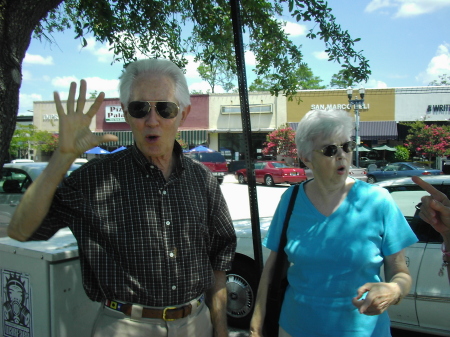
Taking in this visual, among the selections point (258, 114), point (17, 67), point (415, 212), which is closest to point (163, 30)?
point (17, 67)

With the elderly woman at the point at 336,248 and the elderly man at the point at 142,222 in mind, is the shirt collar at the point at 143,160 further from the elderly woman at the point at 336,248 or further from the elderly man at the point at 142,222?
the elderly woman at the point at 336,248

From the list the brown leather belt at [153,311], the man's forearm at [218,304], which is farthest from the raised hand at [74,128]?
the man's forearm at [218,304]

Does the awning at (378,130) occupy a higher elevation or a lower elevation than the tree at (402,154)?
higher

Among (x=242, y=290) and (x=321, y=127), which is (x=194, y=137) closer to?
(x=242, y=290)

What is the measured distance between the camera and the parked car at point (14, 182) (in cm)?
604

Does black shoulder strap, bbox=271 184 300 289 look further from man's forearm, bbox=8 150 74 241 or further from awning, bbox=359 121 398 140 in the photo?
awning, bbox=359 121 398 140

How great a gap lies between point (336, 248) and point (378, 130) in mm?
31444

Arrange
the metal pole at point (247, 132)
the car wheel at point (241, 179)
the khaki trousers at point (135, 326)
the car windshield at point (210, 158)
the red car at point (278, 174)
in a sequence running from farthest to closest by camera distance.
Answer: the car wheel at point (241, 179), the car windshield at point (210, 158), the red car at point (278, 174), the metal pole at point (247, 132), the khaki trousers at point (135, 326)

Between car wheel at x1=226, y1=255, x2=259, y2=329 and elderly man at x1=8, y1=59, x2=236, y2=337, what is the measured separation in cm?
216

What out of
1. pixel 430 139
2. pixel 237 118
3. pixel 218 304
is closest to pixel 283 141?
pixel 237 118

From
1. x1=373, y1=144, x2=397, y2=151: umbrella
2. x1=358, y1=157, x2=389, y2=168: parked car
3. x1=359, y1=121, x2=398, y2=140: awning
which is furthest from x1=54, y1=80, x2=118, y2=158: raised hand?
x1=359, y1=121, x2=398, y2=140: awning

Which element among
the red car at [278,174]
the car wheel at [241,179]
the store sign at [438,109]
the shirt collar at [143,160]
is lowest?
the car wheel at [241,179]

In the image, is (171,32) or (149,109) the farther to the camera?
(171,32)

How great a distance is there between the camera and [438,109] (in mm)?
30000
